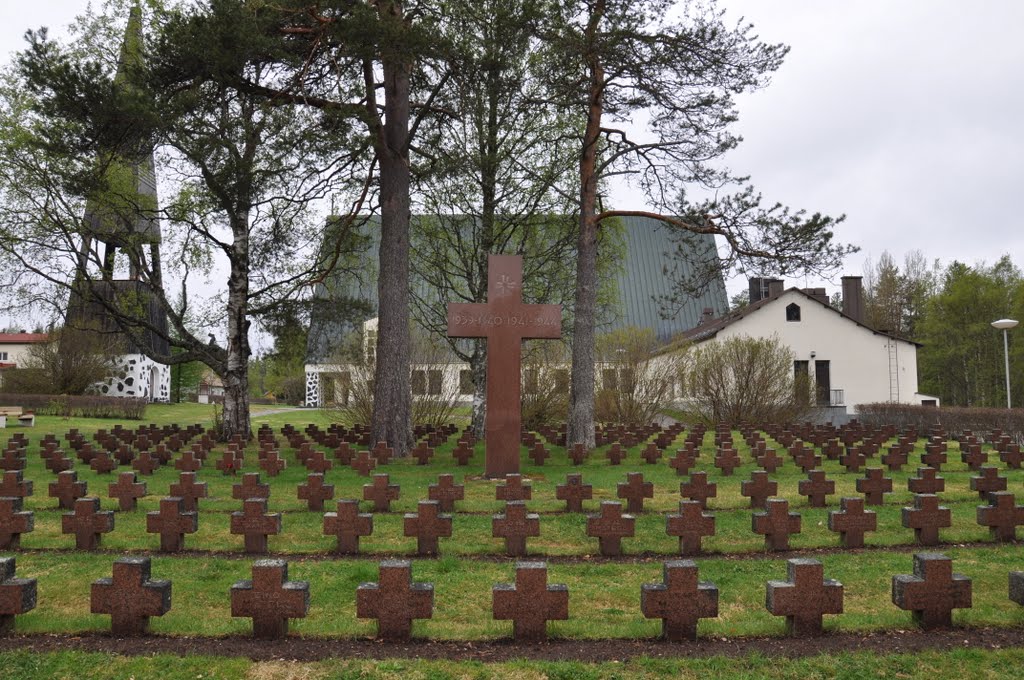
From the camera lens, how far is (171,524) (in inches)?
275

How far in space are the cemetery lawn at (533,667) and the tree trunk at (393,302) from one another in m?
10.8

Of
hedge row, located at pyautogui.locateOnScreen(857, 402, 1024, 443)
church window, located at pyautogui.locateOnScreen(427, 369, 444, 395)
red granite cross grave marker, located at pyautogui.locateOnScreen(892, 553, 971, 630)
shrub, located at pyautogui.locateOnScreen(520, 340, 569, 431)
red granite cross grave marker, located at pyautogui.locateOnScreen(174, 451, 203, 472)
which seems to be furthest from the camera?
shrub, located at pyautogui.locateOnScreen(520, 340, 569, 431)

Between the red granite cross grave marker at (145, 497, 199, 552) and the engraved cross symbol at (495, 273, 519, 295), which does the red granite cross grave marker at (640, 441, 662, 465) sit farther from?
the red granite cross grave marker at (145, 497, 199, 552)

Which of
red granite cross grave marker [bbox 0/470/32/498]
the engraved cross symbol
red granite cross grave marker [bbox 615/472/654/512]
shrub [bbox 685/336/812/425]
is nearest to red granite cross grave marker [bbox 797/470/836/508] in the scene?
red granite cross grave marker [bbox 615/472/654/512]

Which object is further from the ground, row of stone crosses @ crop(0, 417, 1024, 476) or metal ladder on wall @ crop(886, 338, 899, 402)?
A: metal ladder on wall @ crop(886, 338, 899, 402)

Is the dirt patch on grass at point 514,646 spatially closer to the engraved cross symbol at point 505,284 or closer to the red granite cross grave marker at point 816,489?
the red granite cross grave marker at point 816,489

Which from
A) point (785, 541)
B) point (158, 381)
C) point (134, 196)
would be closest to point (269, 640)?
point (785, 541)

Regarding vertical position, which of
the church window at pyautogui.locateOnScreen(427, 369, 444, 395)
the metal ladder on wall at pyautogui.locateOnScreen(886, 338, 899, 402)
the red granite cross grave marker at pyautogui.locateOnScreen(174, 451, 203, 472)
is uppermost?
the metal ladder on wall at pyautogui.locateOnScreen(886, 338, 899, 402)

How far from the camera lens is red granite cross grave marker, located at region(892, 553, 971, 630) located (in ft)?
15.7

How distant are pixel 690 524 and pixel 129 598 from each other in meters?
4.41

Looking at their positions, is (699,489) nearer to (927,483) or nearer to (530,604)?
(927,483)

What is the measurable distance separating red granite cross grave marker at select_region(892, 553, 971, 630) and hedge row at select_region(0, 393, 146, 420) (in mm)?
30795

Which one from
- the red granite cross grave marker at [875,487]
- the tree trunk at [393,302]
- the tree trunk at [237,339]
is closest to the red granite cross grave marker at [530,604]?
the red granite cross grave marker at [875,487]

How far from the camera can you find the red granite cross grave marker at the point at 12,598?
186 inches
